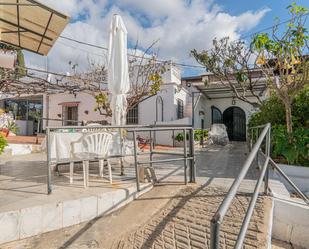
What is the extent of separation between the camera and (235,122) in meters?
18.5

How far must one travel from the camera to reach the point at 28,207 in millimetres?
2842

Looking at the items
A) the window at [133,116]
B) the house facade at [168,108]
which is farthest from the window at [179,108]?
the window at [133,116]

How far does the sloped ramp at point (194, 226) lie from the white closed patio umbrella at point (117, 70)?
2648 mm

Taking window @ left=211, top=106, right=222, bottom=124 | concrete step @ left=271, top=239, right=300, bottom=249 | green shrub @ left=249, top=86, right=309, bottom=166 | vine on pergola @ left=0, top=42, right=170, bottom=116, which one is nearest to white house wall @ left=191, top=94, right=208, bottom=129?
window @ left=211, top=106, right=222, bottom=124

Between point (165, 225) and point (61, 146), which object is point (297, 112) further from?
point (61, 146)

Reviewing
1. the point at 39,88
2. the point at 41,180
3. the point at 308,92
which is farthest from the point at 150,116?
the point at 41,180

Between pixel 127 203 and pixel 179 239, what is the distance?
3.90 feet

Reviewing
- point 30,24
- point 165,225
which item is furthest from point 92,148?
point 30,24

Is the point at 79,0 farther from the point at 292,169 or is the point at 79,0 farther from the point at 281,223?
the point at 281,223

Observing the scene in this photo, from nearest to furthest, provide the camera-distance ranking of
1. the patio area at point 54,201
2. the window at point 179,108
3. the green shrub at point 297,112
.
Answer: the patio area at point 54,201 < the green shrub at point 297,112 < the window at point 179,108

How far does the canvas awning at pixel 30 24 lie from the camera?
16.3 feet

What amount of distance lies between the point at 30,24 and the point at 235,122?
1566 cm

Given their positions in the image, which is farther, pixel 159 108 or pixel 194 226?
pixel 159 108

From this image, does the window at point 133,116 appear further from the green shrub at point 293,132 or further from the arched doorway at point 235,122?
the green shrub at point 293,132
